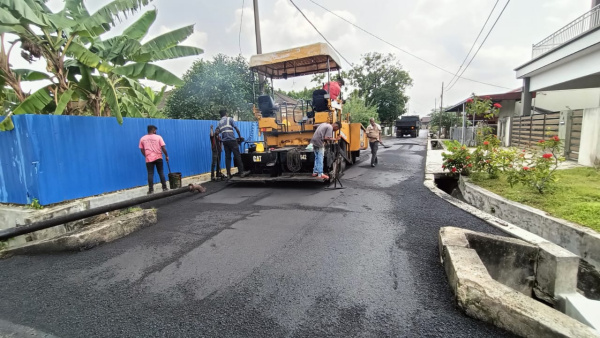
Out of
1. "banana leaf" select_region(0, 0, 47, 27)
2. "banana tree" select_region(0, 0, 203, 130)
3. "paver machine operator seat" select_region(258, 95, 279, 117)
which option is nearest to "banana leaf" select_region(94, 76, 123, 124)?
"banana tree" select_region(0, 0, 203, 130)

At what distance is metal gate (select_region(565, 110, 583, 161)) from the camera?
870cm

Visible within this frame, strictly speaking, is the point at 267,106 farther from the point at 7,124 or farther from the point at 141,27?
the point at 7,124

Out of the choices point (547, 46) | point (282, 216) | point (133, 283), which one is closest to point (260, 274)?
point (133, 283)

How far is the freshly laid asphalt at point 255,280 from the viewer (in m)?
2.28

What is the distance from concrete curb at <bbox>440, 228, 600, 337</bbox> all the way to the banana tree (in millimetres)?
6156

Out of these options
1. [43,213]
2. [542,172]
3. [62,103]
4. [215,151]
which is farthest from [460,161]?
[62,103]

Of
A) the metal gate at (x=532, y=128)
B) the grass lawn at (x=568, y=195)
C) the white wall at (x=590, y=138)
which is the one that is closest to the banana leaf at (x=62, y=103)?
the grass lawn at (x=568, y=195)

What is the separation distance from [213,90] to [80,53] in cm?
765

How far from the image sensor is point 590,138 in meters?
7.77

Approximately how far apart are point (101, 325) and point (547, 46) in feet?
62.8

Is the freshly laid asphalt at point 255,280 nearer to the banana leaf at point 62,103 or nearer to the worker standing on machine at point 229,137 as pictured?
the worker standing on machine at point 229,137

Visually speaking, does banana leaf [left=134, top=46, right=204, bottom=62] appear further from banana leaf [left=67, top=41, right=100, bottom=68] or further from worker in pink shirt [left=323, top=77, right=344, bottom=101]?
worker in pink shirt [left=323, top=77, right=344, bottom=101]

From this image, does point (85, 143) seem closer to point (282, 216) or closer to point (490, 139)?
point (282, 216)

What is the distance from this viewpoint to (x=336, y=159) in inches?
301
